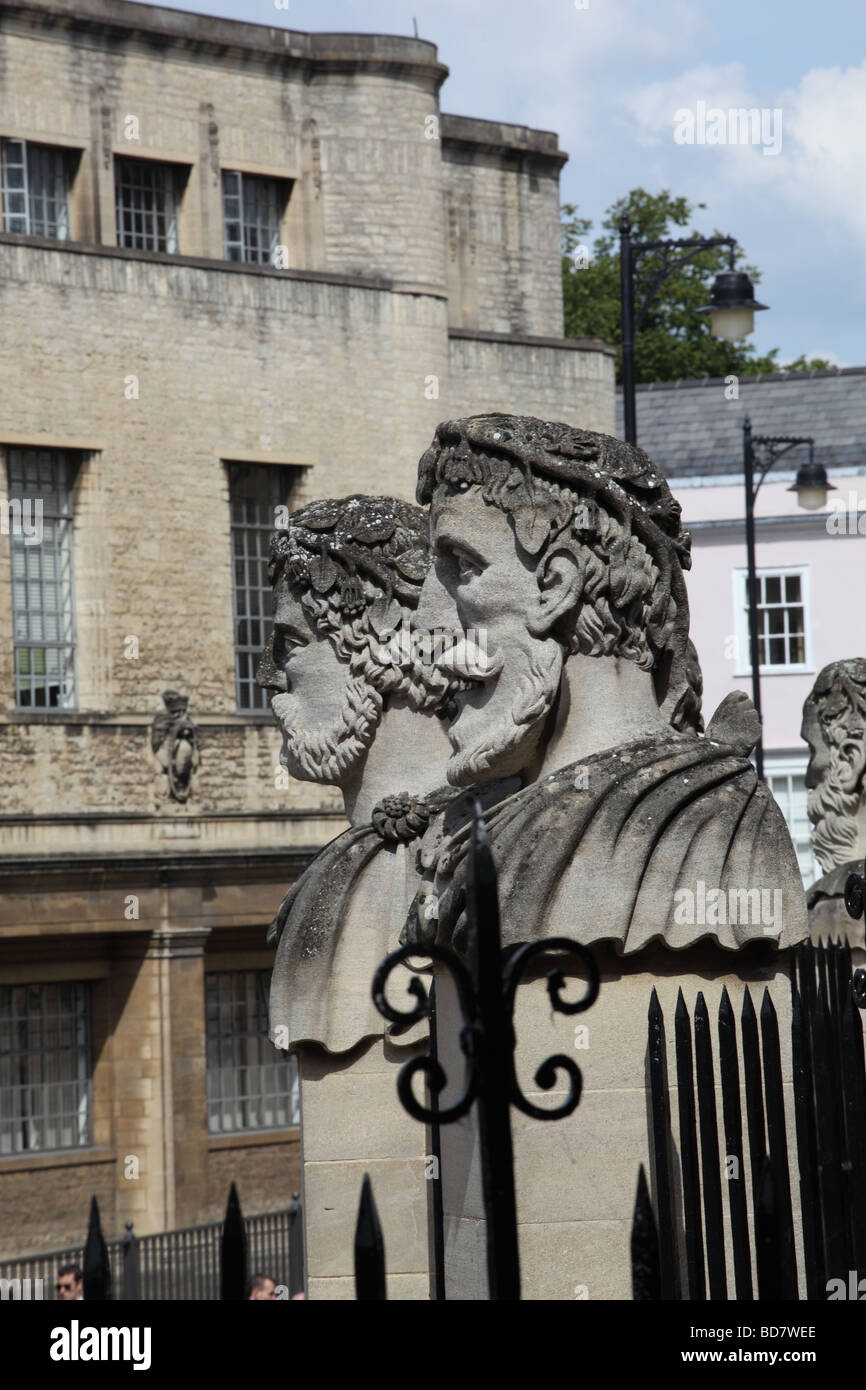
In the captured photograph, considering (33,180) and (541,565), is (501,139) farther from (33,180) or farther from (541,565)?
(541,565)

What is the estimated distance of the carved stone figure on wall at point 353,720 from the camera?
6.39m

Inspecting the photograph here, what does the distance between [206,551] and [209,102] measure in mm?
5560

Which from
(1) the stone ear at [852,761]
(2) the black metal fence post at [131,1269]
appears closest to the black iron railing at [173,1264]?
(2) the black metal fence post at [131,1269]

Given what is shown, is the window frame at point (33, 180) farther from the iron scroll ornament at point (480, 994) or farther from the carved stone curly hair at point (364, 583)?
the iron scroll ornament at point (480, 994)

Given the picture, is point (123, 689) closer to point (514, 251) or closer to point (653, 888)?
point (514, 251)

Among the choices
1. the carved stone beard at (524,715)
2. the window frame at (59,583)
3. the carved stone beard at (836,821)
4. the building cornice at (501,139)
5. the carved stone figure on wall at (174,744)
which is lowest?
the carved stone beard at (524,715)

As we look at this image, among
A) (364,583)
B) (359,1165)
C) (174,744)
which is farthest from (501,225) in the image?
(359,1165)

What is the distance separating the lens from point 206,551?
29.1 meters

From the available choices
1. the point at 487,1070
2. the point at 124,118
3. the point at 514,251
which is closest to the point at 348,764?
the point at 487,1070

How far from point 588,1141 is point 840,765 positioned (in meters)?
5.44

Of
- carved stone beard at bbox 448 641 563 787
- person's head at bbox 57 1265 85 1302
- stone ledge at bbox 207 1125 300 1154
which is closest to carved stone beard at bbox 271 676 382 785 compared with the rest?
carved stone beard at bbox 448 641 563 787

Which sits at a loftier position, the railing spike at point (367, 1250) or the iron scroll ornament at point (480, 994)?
the iron scroll ornament at point (480, 994)

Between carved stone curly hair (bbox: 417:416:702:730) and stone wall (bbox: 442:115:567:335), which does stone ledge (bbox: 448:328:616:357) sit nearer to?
stone wall (bbox: 442:115:567:335)

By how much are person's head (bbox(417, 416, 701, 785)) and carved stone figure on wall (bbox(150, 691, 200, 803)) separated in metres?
23.4
